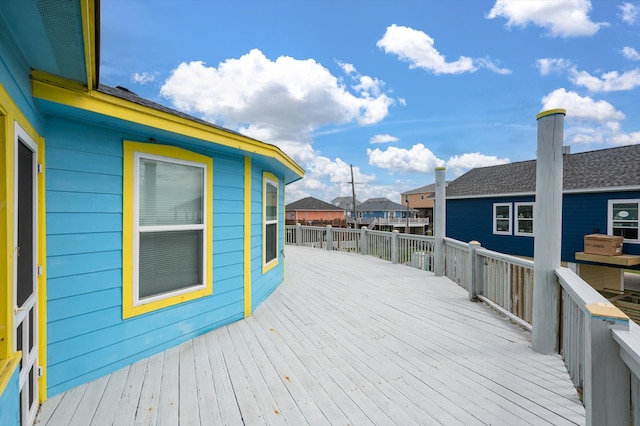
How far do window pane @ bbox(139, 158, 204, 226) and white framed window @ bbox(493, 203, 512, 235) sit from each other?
516 inches

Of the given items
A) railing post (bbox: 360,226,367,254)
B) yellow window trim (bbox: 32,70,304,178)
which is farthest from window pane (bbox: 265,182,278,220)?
railing post (bbox: 360,226,367,254)

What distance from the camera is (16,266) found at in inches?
60.8

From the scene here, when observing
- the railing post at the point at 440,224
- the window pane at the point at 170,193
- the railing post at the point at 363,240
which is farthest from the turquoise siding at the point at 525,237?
the window pane at the point at 170,193

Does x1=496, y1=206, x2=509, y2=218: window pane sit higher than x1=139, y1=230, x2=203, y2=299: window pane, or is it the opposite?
x1=496, y1=206, x2=509, y2=218: window pane

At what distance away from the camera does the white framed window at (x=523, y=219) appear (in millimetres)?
11539

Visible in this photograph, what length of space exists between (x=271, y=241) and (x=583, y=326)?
394 cm

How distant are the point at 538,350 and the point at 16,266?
13.0ft

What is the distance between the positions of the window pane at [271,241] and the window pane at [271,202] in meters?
0.16

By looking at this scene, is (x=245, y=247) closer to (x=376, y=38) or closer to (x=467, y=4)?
(x=467, y=4)

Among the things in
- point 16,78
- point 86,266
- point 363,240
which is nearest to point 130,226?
point 86,266

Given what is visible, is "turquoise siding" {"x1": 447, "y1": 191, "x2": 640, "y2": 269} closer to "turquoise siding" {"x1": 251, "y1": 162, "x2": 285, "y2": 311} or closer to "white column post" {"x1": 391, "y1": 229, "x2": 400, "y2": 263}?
"white column post" {"x1": 391, "y1": 229, "x2": 400, "y2": 263}

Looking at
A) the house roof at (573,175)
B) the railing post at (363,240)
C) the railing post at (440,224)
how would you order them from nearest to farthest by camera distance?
the railing post at (440,224) → the railing post at (363,240) → the house roof at (573,175)

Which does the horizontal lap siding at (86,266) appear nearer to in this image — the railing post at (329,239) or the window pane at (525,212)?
the railing post at (329,239)

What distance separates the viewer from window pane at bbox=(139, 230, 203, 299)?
2.63 meters
